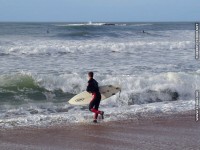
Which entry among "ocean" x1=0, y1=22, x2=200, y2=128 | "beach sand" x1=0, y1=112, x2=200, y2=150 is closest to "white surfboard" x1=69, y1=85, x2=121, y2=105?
"ocean" x1=0, y1=22, x2=200, y2=128

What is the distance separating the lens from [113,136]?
7980 millimetres

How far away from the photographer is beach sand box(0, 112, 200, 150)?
7.24 meters

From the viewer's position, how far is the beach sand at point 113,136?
23.8ft

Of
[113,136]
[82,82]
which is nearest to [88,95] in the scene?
[113,136]

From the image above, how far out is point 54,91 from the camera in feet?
48.3

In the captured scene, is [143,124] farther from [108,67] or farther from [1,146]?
[108,67]

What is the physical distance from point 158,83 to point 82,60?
275 inches

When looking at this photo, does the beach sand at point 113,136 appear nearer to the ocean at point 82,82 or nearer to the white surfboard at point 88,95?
the ocean at point 82,82

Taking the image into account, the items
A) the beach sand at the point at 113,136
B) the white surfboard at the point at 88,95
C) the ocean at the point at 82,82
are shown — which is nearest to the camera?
the beach sand at the point at 113,136

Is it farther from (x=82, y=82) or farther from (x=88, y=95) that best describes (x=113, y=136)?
(x=82, y=82)

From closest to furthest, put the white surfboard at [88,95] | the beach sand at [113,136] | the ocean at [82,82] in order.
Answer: the beach sand at [113,136], the ocean at [82,82], the white surfboard at [88,95]

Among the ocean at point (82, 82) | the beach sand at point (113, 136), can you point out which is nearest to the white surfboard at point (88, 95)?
the ocean at point (82, 82)

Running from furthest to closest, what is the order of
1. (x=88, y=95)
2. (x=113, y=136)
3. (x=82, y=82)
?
(x=82, y=82)
(x=88, y=95)
(x=113, y=136)

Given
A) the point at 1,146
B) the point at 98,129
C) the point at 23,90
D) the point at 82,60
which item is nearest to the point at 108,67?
the point at 82,60
